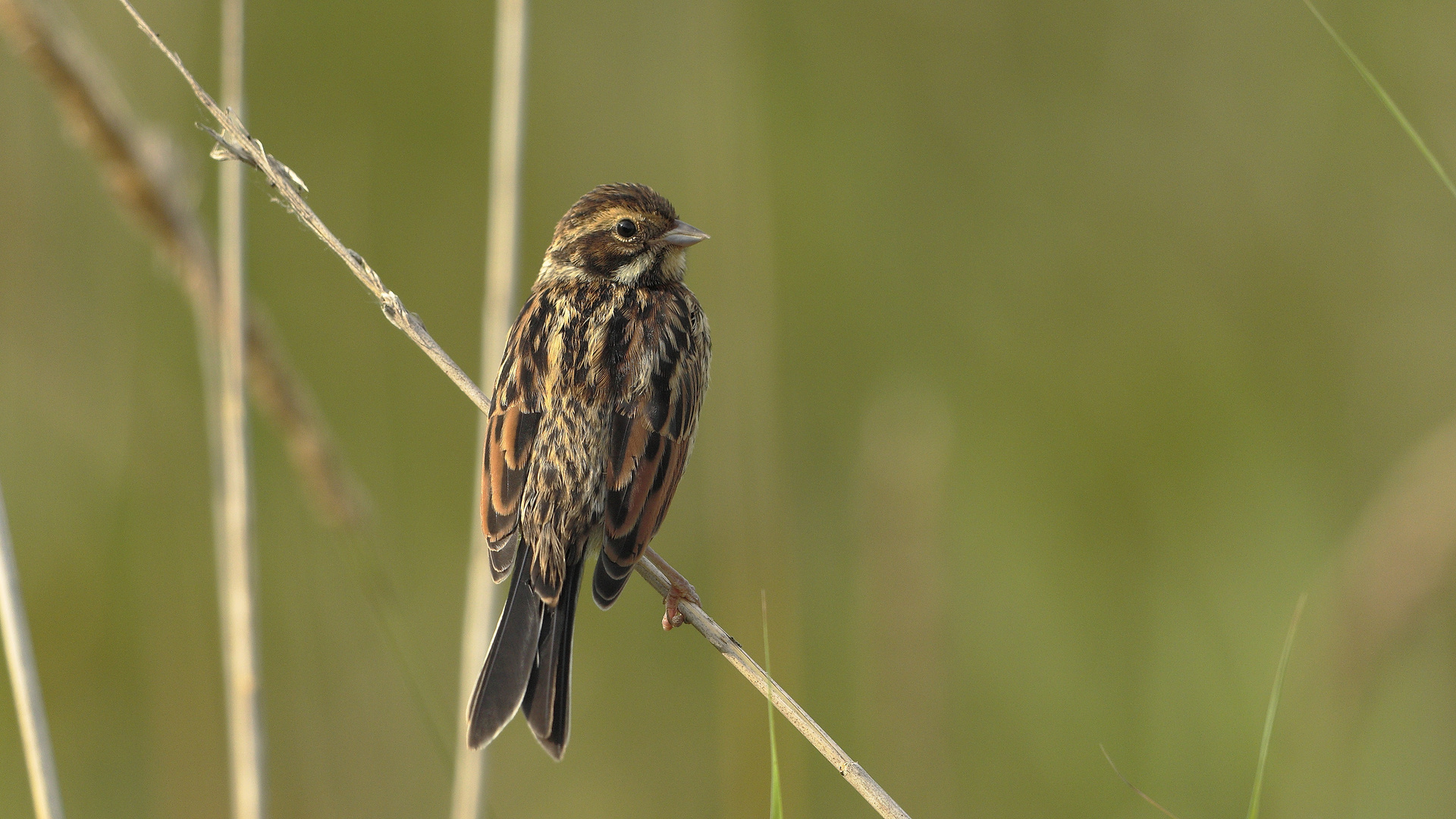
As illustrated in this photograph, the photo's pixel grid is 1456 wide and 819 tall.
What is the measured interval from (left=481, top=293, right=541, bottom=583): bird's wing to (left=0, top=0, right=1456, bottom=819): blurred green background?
3.52ft

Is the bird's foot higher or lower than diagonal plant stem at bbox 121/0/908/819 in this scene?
lower

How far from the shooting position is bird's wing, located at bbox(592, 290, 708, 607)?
3.35m

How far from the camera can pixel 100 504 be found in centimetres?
505

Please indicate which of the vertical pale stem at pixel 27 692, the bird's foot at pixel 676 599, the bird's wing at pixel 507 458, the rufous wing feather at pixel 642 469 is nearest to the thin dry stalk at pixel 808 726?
the bird's foot at pixel 676 599

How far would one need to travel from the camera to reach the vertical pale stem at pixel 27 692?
274cm

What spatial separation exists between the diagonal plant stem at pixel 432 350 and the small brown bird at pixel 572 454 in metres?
0.18

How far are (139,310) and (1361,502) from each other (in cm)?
526

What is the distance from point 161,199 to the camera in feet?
9.45

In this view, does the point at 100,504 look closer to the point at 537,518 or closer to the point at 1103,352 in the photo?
the point at 537,518

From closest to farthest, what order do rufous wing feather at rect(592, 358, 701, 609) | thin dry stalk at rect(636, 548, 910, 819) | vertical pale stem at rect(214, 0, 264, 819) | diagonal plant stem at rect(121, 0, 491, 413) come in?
thin dry stalk at rect(636, 548, 910, 819) < diagonal plant stem at rect(121, 0, 491, 413) < vertical pale stem at rect(214, 0, 264, 819) < rufous wing feather at rect(592, 358, 701, 609)

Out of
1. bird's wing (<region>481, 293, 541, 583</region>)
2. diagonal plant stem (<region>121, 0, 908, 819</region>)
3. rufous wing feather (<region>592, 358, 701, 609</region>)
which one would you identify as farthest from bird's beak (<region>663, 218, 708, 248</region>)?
diagonal plant stem (<region>121, 0, 908, 819</region>)

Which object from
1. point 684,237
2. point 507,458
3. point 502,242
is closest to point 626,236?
point 684,237

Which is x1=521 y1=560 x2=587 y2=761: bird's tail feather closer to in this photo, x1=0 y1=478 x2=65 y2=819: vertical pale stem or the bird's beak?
x1=0 y1=478 x2=65 y2=819: vertical pale stem

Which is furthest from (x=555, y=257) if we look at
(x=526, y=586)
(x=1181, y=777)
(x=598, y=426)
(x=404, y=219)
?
(x=1181, y=777)
